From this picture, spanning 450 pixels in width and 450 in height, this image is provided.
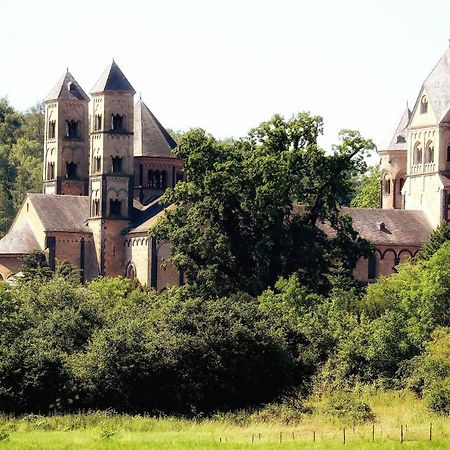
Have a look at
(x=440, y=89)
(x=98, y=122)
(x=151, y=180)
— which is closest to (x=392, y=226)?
(x=440, y=89)

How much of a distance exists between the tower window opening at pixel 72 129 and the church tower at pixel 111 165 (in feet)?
16.1

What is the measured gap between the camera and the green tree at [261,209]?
81.2 m

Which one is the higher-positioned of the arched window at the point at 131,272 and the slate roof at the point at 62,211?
the slate roof at the point at 62,211

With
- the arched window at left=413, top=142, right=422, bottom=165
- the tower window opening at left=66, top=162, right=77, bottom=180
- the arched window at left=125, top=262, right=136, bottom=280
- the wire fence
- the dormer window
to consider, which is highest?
the dormer window

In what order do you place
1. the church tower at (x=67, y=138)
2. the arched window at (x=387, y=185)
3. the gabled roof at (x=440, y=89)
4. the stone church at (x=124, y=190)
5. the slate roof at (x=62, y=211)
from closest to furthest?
the stone church at (x=124, y=190) < the slate roof at (x=62, y=211) < the gabled roof at (x=440, y=89) < the church tower at (x=67, y=138) < the arched window at (x=387, y=185)

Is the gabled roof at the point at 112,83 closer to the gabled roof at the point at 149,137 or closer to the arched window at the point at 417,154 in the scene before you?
the gabled roof at the point at 149,137

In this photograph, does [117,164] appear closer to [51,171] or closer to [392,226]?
[51,171]

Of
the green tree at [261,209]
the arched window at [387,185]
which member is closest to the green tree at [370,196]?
the arched window at [387,185]

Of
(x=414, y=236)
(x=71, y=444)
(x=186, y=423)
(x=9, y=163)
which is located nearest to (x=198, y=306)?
(x=186, y=423)

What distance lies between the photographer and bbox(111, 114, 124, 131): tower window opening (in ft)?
342

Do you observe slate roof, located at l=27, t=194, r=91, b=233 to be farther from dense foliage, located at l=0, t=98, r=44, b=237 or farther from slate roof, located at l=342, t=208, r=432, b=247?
dense foliage, located at l=0, t=98, r=44, b=237

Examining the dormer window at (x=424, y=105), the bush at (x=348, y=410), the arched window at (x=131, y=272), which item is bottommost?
the bush at (x=348, y=410)

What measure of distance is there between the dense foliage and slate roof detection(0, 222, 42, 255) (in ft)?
78.5

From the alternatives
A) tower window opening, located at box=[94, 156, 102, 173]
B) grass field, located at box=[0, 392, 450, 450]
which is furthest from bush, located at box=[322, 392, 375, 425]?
tower window opening, located at box=[94, 156, 102, 173]
